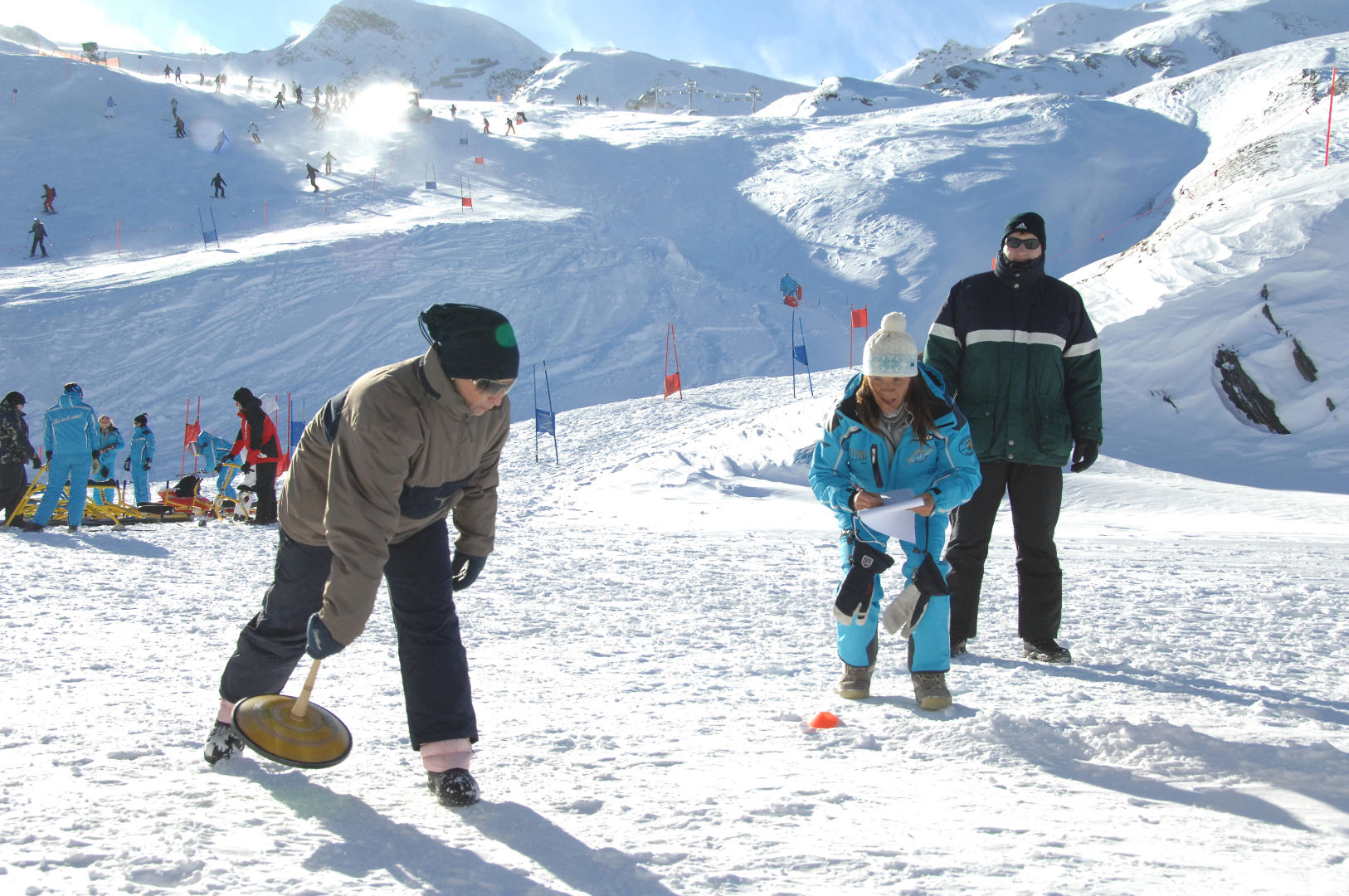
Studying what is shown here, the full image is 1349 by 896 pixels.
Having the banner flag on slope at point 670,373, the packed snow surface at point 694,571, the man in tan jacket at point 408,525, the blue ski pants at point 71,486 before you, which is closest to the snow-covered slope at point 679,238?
the packed snow surface at point 694,571

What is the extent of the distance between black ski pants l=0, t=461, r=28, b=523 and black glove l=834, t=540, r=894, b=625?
31.9 ft

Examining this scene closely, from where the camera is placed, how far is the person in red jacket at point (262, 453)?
389 inches

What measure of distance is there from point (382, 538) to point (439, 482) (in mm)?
225

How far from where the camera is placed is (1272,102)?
37.1 meters

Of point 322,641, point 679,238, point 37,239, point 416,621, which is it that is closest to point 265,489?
point 416,621

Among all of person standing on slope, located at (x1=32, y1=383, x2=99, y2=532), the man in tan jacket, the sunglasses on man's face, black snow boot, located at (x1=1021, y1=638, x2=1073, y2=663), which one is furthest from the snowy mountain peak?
Result: the sunglasses on man's face

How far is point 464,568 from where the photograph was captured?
9.34ft

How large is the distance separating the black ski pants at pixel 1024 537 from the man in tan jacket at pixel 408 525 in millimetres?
2206

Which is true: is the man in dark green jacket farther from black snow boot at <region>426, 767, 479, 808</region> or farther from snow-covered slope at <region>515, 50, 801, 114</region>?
snow-covered slope at <region>515, 50, 801, 114</region>

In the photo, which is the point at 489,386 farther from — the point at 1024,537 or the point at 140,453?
the point at 140,453

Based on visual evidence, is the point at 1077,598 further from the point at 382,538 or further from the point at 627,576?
the point at 382,538

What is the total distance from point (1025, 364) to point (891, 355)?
1076 mm

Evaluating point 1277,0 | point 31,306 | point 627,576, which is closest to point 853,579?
point 627,576

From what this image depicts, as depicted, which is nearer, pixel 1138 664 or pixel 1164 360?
pixel 1138 664
